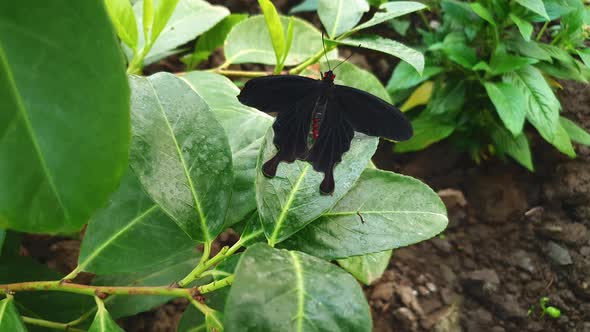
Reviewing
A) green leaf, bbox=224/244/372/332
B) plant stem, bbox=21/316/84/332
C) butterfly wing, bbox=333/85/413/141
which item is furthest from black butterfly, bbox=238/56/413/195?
plant stem, bbox=21/316/84/332

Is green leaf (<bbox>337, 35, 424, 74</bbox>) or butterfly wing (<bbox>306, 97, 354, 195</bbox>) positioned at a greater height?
green leaf (<bbox>337, 35, 424, 74</bbox>)

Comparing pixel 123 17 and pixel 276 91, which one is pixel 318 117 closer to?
pixel 276 91

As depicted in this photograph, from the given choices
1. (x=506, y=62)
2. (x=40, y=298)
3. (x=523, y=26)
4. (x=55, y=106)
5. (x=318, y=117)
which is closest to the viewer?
(x=55, y=106)

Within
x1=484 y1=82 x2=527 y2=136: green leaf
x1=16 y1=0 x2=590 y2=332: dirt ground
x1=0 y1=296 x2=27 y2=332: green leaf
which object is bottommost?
x1=16 y1=0 x2=590 y2=332: dirt ground

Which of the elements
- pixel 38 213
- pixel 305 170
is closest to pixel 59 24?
pixel 38 213

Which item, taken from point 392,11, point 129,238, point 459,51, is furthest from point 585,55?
point 129,238

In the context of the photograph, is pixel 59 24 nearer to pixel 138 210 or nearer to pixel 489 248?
pixel 138 210

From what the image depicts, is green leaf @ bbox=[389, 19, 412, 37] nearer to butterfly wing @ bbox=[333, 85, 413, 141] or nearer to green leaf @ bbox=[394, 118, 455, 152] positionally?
green leaf @ bbox=[394, 118, 455, 152]
